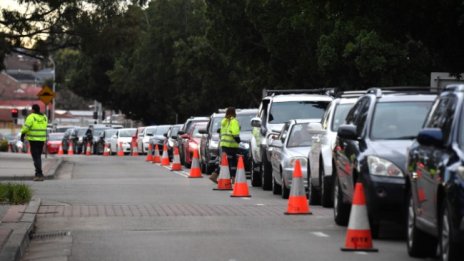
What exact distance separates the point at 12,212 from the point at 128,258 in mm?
5407

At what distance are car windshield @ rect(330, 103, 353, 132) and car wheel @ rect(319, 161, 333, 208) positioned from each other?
3.44 ft

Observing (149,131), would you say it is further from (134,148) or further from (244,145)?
(244,145)

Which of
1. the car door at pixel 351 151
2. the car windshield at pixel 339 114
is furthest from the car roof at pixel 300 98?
the car door at pixel 351 151

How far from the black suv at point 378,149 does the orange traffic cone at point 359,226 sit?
815 mm

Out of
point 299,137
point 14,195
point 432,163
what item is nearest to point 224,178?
point 299,137

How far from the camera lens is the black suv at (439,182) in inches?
412

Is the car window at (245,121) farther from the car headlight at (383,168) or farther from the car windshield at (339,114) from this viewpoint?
the car headlight at (383,168)

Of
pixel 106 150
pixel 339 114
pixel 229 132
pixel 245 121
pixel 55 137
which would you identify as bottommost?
pixel 106 150

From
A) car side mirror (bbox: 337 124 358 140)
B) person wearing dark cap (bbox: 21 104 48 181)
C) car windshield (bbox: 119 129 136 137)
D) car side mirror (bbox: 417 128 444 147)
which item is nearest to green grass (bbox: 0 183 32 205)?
car side mirror (bbox: 337 124 358 140)

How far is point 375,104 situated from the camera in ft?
52.3

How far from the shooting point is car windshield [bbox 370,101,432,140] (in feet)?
50.3

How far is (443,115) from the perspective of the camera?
11984 millimetres

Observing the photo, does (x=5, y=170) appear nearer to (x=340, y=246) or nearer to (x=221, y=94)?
(x=340, y=246)

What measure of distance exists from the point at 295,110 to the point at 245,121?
5.25 m
